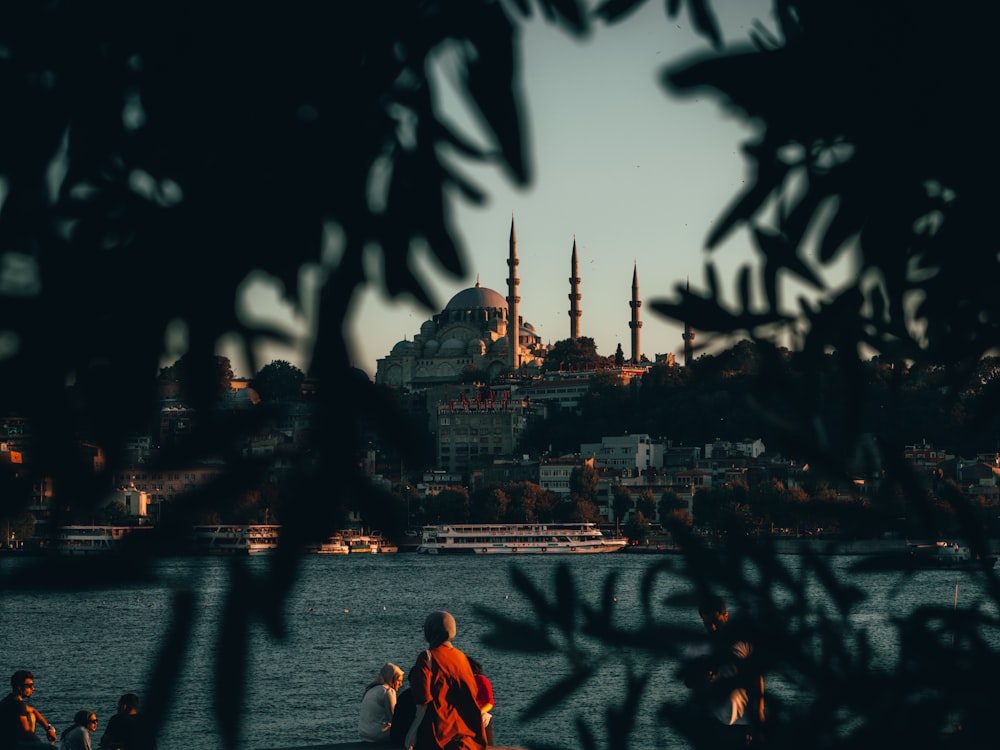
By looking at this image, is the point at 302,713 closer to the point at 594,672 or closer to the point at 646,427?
the point at 594,672

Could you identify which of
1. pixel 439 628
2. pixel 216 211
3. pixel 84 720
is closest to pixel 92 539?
pixel 216 211

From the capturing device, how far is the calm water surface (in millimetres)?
1155

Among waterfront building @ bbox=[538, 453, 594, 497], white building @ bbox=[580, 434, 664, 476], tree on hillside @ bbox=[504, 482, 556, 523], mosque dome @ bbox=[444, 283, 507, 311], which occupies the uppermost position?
mosque dome @ bbox=[444, 283, 507, 311]

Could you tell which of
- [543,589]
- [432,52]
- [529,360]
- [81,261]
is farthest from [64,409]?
[529,360]

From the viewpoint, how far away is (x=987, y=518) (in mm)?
2359

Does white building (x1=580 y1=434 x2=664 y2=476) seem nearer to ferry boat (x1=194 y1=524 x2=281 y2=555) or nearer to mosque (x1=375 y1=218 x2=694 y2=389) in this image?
mosque (x1=375 y1=218 x2=694 y2=389)

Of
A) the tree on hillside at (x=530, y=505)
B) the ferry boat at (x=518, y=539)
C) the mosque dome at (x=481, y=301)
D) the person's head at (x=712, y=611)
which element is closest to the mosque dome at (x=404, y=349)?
the mosque dome at (x=481, y=301)

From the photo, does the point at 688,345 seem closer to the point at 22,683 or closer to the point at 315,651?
the point at 22,683

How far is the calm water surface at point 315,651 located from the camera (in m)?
1.16

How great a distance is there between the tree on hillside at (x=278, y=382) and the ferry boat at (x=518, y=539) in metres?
77.2

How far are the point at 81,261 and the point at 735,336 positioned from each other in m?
1.25

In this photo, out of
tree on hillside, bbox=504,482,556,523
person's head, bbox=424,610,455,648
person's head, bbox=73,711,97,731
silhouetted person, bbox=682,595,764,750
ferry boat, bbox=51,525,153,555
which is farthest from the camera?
tree on hillside, bbox=504,482,556,523

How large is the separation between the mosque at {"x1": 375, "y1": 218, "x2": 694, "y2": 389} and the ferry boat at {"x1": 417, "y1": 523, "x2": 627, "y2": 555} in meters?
25.9

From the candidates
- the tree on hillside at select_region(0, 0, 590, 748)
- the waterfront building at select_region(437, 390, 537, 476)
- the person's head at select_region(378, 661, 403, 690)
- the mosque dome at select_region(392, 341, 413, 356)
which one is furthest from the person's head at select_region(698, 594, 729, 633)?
the mosque dome at select_region(392, 341, 413, 356)
